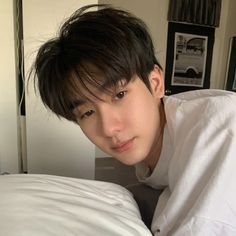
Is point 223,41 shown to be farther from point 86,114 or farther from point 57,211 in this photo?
point 57,211

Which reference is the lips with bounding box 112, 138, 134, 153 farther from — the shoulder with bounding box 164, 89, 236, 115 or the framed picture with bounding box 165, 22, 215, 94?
the framed picture with bounding box 165, 22, 215, 94

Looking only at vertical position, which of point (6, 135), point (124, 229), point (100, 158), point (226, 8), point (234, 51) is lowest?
point (100, 158)

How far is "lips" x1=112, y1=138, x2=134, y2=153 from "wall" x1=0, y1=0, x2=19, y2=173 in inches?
28.4

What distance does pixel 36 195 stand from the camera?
0.48m

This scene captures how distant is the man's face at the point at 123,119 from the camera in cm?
61

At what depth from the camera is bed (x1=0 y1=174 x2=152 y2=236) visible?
0.40 meters

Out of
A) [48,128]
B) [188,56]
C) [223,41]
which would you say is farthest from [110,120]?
[223,41]

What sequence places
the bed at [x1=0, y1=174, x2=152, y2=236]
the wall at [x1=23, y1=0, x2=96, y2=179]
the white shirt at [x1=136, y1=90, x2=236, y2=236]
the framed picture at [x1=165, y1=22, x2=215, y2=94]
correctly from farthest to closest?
the framed picture at [x1=165, y1=22, x2=215, y2=94] → the wall at [x1=23, y1=0, x2=96, y2=179] → the white shirt at [x1=136, y1=90, x2=236, y2=236] → the bed at [x1=0, y1=174, x2=152, y2=236]

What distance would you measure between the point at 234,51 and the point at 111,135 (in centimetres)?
232

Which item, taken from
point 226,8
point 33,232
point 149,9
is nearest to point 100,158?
point 149,9

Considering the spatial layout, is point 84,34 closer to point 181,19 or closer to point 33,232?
point 33,232

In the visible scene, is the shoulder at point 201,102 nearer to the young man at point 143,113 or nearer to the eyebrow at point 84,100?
the young man at point 143,113

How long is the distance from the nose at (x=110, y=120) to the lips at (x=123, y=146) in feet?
0.13

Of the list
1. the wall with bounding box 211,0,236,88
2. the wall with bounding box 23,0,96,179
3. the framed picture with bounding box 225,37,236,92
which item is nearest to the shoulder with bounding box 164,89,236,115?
the wall with bounding box 23,0,96,179
